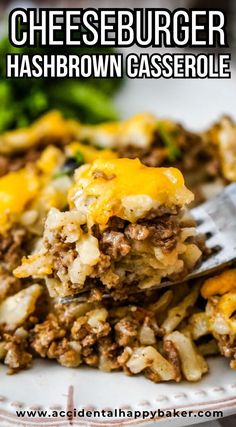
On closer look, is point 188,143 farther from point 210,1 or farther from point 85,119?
point 210,1

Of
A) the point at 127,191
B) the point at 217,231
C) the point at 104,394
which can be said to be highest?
the point at 127,191

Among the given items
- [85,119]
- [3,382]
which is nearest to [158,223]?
[3,382]

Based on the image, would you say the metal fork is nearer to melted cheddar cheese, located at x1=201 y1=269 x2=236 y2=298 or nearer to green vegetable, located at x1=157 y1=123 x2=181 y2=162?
melted cheddar cheese, located at x1=201 y1=269 x2=236 y2=298

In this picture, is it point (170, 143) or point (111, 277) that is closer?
point (111, 277)

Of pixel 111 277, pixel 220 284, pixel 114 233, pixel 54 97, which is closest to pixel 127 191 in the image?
pixel 114 233

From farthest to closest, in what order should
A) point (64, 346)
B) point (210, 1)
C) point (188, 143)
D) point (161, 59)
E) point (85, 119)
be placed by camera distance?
point (210, 1) < point (85, 119) < point (188, 143) < point (161, 59) < point (64, 346)

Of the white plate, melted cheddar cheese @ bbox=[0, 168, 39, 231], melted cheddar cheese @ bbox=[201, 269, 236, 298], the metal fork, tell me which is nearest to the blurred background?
melted cheddar cheese @ bbox=[0, 168, 39, 231]

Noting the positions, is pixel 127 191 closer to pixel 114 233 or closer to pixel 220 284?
pixel 114 233
